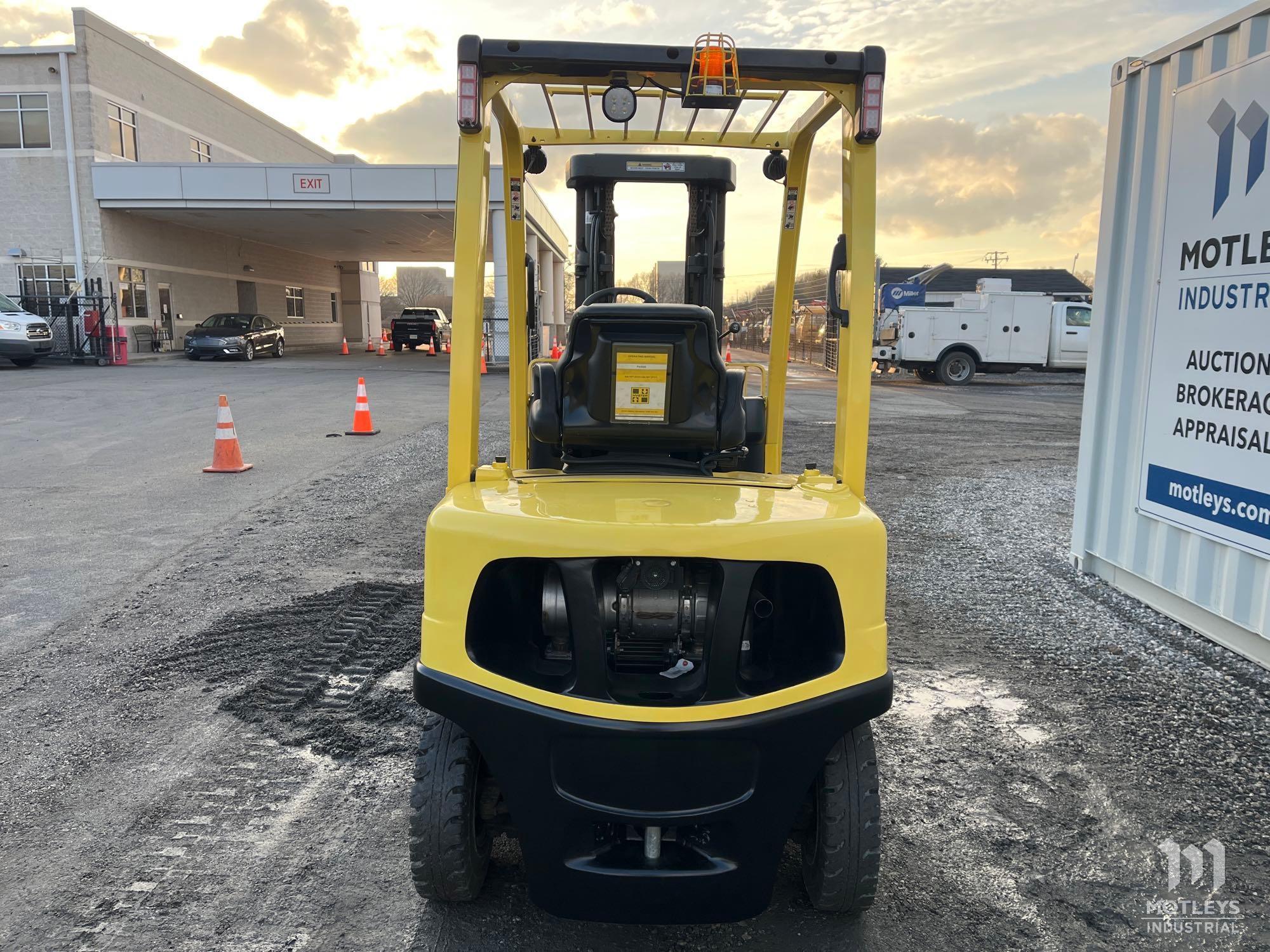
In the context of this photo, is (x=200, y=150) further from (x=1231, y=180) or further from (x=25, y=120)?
(x=1231, y=180)

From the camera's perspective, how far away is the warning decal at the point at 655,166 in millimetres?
4641

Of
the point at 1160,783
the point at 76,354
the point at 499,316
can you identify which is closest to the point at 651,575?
the point at 1160,783

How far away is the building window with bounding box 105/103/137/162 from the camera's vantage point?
2825 centimetres

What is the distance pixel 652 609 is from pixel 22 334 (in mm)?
24637

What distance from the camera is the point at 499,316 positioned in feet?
80.0

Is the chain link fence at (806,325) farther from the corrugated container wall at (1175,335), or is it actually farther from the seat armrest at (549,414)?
the seat armrest at (549,414)

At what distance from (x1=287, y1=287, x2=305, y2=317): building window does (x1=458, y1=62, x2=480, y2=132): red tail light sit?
4356 cm

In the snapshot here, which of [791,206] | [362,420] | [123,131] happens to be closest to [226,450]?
[362,420]

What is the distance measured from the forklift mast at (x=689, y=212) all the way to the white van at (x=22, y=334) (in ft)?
73.3

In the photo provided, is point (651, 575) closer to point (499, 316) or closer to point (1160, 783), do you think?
point (1160, 783)
